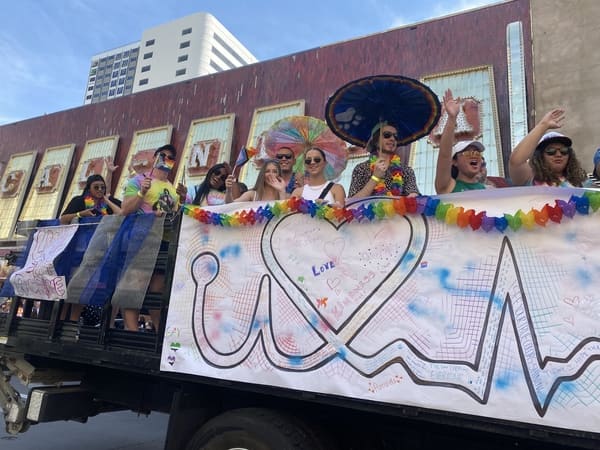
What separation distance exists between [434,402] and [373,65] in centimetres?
1357

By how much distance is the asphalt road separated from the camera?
4965mm

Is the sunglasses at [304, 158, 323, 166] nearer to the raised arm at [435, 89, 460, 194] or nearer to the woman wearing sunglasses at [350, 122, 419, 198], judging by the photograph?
the woman wearing sunglasses at [350, 122, 419, 198]

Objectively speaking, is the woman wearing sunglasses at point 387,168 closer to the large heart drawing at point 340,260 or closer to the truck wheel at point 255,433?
the large heart drawing at point 340,260

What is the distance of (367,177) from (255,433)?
2.06m

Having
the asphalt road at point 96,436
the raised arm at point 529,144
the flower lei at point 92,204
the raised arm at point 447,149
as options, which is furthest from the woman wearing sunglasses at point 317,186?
the asphalt road at point 96,436

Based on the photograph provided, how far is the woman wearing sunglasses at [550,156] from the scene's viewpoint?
2670mm

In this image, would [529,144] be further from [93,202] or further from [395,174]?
[93,202]

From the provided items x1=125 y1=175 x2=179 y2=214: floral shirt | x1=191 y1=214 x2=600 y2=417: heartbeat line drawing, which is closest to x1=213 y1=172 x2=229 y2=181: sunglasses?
x1=125 y1=175 x2=179 y2=214: floral shirt

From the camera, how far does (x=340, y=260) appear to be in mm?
2535

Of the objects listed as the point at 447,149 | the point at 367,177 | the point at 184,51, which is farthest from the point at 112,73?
the point at 447,149

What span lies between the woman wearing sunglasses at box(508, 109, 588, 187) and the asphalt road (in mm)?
4636

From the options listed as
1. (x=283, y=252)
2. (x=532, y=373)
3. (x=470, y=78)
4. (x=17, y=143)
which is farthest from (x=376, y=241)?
(x=17, y=143)

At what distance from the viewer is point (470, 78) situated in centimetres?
1258

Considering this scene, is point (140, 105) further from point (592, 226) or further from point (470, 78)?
point (592, 226)
